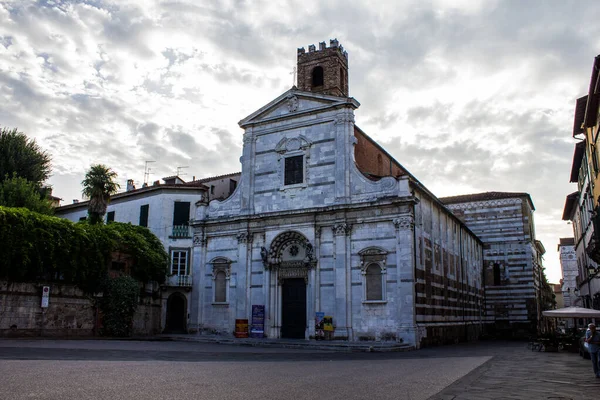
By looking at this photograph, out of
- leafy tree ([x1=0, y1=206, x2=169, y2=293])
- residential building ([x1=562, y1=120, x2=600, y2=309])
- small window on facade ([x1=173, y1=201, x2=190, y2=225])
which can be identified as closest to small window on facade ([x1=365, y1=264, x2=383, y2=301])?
residential building ([x1=562, y1=120, x2=600, y2=309])

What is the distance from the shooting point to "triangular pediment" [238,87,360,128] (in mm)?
27922

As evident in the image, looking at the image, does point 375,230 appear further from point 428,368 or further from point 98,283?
point 98,283

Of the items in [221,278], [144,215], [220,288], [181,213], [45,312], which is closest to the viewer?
[45,312]

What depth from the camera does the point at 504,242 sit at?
45.1 metres

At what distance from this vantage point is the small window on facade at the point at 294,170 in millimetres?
28406

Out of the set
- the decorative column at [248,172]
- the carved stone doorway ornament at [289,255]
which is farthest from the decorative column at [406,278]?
the decorative column at [248,172]

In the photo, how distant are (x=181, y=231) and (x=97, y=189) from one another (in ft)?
20.0

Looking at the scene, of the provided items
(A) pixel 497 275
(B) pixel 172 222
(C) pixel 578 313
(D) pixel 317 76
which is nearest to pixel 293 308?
(B) pixel 172 222

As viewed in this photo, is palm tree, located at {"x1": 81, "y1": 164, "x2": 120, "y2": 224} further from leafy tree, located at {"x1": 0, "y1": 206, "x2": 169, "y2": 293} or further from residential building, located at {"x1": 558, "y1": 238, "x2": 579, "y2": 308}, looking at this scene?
residential building, located at {"x1": 558, "y1": 238, "x2": 579, "y2": 308}

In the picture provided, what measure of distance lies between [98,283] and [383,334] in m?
14.5

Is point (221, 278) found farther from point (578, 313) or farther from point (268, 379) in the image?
point (268, 379)

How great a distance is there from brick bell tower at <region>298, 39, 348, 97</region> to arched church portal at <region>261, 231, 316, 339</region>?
9115 mm

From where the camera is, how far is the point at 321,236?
27.0m

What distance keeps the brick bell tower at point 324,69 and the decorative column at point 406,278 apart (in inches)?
386
